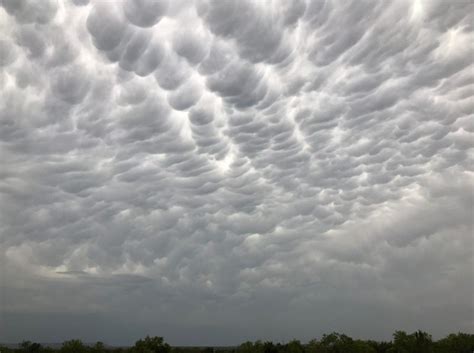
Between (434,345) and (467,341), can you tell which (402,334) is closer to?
(434,345)

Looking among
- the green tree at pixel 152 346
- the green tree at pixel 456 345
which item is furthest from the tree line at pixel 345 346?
the green tree at pixel 152 346

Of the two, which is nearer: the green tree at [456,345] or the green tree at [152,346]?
the green tree at [152,346]

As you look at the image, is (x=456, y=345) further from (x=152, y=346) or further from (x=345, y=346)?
(x=152, y=346)

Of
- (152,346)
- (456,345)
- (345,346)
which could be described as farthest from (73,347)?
(456,345)

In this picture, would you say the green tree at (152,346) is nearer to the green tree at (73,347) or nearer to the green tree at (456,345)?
the green tree at (73,347)

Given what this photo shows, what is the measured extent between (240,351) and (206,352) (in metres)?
40.3

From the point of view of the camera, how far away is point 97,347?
111750 millimetres

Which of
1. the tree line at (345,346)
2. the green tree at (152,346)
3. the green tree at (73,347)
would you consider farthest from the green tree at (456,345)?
the green tree at (73,347)

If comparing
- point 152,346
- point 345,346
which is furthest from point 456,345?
point 152,346

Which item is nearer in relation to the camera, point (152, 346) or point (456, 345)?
point (152, 346)

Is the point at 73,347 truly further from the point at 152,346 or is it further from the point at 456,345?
the point at 456,345

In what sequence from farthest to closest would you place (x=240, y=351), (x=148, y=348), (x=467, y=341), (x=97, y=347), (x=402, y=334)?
(x=467, y=341)
(x=402, y=334)
(x=240, y=351)
(x=97, y=347)
(x=148, y=348)

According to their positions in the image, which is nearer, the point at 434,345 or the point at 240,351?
the point at 240,351

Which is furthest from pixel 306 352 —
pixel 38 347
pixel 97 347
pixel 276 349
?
pixel 38 347
